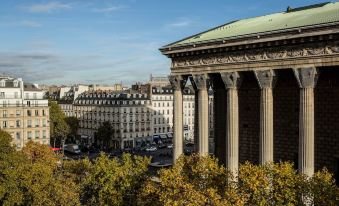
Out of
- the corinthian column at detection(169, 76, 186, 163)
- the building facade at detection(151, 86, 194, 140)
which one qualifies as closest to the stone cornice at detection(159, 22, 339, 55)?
the corinthian column at detection(169, 76, 186, 163)

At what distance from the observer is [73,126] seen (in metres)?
118

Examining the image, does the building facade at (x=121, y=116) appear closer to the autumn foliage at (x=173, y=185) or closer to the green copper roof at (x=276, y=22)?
the autumn foliage at (x=173, y=185)

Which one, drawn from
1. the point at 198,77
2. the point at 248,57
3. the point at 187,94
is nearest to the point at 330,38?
the point at 248,57

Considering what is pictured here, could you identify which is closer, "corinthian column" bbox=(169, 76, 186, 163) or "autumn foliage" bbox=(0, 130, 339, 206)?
"autumn foliage" bbox=(0, 130, 339, 206)

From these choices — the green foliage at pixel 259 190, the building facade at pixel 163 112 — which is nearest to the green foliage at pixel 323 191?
the green foliage at pixel 259 190

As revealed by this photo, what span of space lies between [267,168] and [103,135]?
277 ft

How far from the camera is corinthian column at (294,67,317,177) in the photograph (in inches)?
1216

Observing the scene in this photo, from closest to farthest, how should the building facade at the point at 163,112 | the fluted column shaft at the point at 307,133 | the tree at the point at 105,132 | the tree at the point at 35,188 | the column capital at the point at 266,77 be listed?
1. the fluted column shaft at the point at 307,133
2. the column capital at the point at 266,77
3. the tree at the point at 35,188
4. the tree at the point at 105,132
5. the building facade at the point at 163,112

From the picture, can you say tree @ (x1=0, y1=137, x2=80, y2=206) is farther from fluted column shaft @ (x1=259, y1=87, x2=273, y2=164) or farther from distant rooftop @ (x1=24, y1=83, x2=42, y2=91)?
distant rooftop @ (x1=24, y1=83, x2=42, y2=91)

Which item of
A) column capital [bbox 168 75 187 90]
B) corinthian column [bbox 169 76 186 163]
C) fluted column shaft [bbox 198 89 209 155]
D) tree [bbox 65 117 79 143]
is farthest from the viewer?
tree [bbox 65 117 79 143]

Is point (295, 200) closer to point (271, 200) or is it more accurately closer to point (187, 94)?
point (271, 200)

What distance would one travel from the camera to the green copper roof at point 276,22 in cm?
3259

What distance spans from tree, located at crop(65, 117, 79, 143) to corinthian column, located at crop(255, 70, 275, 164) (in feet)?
284

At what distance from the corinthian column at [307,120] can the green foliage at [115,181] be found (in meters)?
11.6
